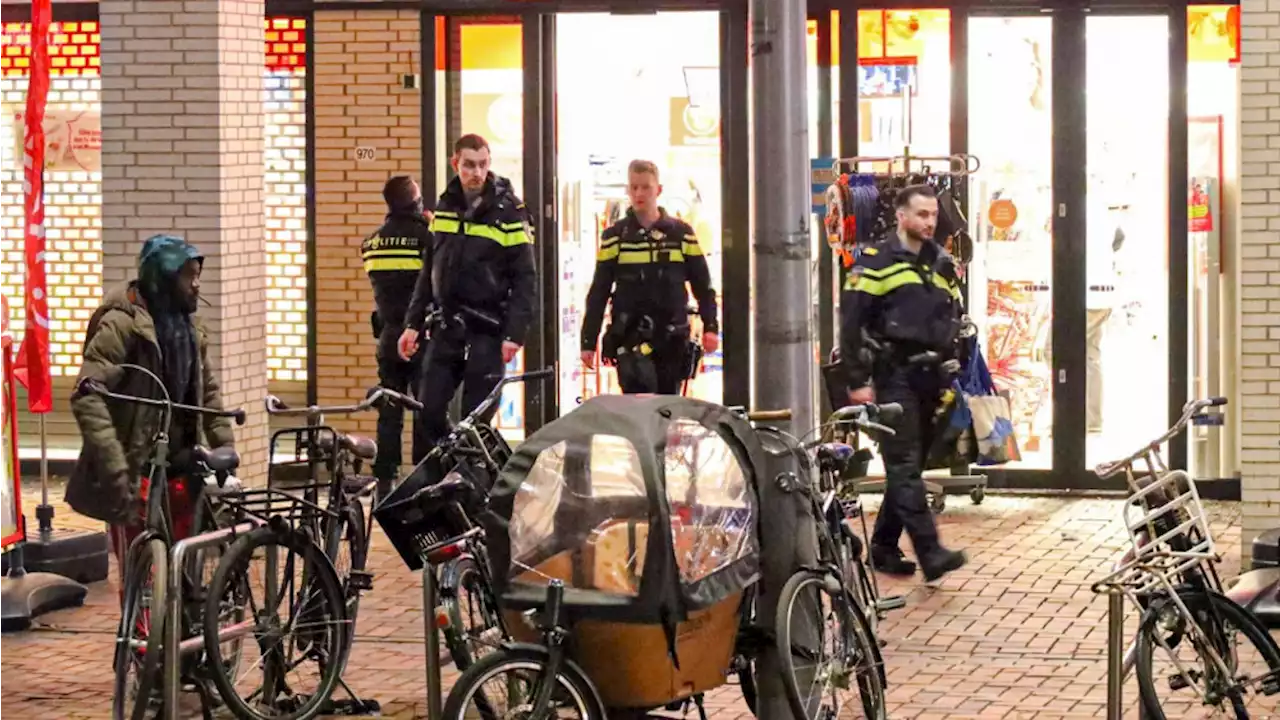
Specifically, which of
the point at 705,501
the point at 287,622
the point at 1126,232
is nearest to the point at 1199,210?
the point at 1126,232

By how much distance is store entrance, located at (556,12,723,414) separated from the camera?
15430mm

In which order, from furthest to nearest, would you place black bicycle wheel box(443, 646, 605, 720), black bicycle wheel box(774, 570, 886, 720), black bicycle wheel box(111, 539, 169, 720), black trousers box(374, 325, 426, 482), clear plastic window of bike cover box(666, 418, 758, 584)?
black trousers box(374, 325, 426, 482) → black bicycle wheel box(111, 539, 169, 720) → black bicycle wheel box(774, 570, 886, 720) → clear plastic window of bike cover box(666, 418, 758, 584) → black bicycle wheel box(443, 646, 605, 720)

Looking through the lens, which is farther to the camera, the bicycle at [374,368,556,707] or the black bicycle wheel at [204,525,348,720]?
the black bicycle wheel at [204,525,348,720]

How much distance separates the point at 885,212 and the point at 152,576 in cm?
608

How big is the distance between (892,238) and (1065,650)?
2.41m

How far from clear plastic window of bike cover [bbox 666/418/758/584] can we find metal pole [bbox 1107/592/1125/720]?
1156mm

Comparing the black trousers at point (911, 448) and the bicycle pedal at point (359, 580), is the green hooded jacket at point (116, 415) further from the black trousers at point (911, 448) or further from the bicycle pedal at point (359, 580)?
the black trousers at point (911, 448)

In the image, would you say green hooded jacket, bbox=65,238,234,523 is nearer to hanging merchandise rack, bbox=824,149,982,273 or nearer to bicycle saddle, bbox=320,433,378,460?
bicycle saddle, bbox=320,433,378,460

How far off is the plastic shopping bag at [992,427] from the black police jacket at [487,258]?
9.16ft

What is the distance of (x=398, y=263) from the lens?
1423cm

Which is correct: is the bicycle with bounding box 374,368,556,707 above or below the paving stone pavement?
above

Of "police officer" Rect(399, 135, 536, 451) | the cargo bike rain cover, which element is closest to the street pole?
the cargo bike rain cover

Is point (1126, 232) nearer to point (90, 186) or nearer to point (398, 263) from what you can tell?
point (398, 263)

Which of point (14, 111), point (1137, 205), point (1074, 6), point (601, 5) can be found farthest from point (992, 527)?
point (14, 111)
